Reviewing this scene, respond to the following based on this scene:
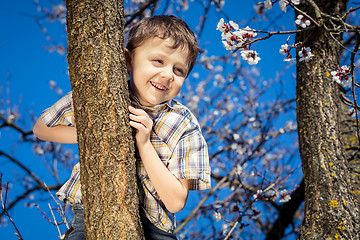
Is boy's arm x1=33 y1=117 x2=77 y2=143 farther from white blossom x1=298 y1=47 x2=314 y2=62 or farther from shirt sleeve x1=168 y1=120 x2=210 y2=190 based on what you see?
white blossom x1=298 y1=47 x2=314 y2=62

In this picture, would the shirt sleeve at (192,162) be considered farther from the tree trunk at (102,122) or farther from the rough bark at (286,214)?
the rough bark at (286,214)

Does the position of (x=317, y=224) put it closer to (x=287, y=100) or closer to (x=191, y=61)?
(x=191, y=61)

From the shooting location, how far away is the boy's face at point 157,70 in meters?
1.44

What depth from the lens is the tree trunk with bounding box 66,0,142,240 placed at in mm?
1113

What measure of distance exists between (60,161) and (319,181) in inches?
131

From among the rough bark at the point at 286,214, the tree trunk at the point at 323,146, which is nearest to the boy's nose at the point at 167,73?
the tree trunk at the point at 323,146

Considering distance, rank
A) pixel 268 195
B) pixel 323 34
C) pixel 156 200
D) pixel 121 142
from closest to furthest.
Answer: pixel 121 142 → pixel 156 200 → pixel 323 34 → pixel 268 195

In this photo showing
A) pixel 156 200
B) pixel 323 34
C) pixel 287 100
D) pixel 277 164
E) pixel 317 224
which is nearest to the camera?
pixel 156 200

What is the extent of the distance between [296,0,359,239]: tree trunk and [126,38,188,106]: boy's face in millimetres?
1015

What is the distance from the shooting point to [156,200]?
4.84 feet

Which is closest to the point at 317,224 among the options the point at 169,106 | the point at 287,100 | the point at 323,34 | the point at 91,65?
the point at 169,106

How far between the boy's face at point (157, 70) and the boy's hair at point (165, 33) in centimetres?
3

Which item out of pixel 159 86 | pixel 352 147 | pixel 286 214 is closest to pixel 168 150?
pixel 159 86

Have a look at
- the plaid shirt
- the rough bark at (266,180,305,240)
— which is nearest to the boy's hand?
the plaid shirt
